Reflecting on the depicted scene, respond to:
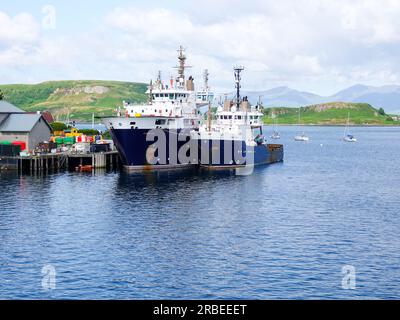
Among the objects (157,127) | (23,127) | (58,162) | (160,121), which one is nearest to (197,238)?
(157,127)

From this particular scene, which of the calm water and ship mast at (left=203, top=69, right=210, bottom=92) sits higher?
ship mast at (left=203, top=69, right=210, bottom=92)

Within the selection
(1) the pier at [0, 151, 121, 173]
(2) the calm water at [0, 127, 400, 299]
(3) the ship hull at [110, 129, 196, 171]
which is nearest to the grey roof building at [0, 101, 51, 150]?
(1) the pier at [0, 151, 121, 173]

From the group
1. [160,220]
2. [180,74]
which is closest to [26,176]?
[180,74]

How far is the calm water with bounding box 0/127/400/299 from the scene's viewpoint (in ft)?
119

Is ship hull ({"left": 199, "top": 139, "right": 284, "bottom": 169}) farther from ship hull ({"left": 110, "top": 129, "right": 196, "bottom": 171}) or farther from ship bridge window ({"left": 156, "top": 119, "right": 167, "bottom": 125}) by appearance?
ship bridge window ({"left": 156, "top": 119, "right": 167, "bottom": 125})

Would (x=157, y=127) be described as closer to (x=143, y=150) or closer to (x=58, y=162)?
(x=143, y=150)

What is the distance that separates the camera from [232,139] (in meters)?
107

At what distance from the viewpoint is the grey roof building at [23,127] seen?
106625mm

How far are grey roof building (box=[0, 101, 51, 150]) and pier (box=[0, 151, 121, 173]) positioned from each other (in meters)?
5.70

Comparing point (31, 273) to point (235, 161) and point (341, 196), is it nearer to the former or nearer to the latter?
point (341, 196)

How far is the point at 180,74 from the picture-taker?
114000 mm

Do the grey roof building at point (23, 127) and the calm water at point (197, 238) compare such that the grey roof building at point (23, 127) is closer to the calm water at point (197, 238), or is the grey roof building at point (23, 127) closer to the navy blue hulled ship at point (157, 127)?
the navy blue hulled ship at point (157, 127)

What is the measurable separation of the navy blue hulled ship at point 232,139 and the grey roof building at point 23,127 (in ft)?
99.7

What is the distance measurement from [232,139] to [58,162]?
33.0 meters
